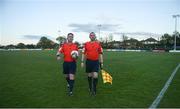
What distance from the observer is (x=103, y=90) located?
33.4 ft

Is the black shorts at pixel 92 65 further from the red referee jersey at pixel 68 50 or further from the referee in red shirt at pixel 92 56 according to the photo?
the red referee jersey at pixel 68 50

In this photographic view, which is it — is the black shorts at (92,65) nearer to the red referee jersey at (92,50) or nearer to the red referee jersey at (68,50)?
the red referee jersey at (92,50)

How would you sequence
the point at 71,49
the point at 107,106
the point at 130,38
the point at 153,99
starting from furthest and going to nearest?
the point at 130,38 → the point at 71,49 → the point at 153,99 → the point at 107,106

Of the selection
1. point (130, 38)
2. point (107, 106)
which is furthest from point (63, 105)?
point (130, 38)

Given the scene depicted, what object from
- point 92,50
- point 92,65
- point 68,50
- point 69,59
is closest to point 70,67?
point 69,59

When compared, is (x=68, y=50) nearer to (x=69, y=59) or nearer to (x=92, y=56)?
(x=69, y=59)

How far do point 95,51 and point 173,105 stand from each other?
10.5ft

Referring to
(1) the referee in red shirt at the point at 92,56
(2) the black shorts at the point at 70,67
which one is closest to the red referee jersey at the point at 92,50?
(1) the referee in red shirt at the point at 92,56

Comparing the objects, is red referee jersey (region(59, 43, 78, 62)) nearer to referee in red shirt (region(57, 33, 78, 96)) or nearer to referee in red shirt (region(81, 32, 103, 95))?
referee in red shirt (region(57, 33, 78, 96))

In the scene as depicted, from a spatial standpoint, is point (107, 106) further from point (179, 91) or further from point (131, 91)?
point (179, 91)

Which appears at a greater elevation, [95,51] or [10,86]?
[95,51]

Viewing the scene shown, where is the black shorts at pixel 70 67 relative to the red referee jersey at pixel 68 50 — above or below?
below

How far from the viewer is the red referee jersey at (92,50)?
9594mm

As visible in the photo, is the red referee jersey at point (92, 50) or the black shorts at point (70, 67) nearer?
the black shorts at point (70, 67)
